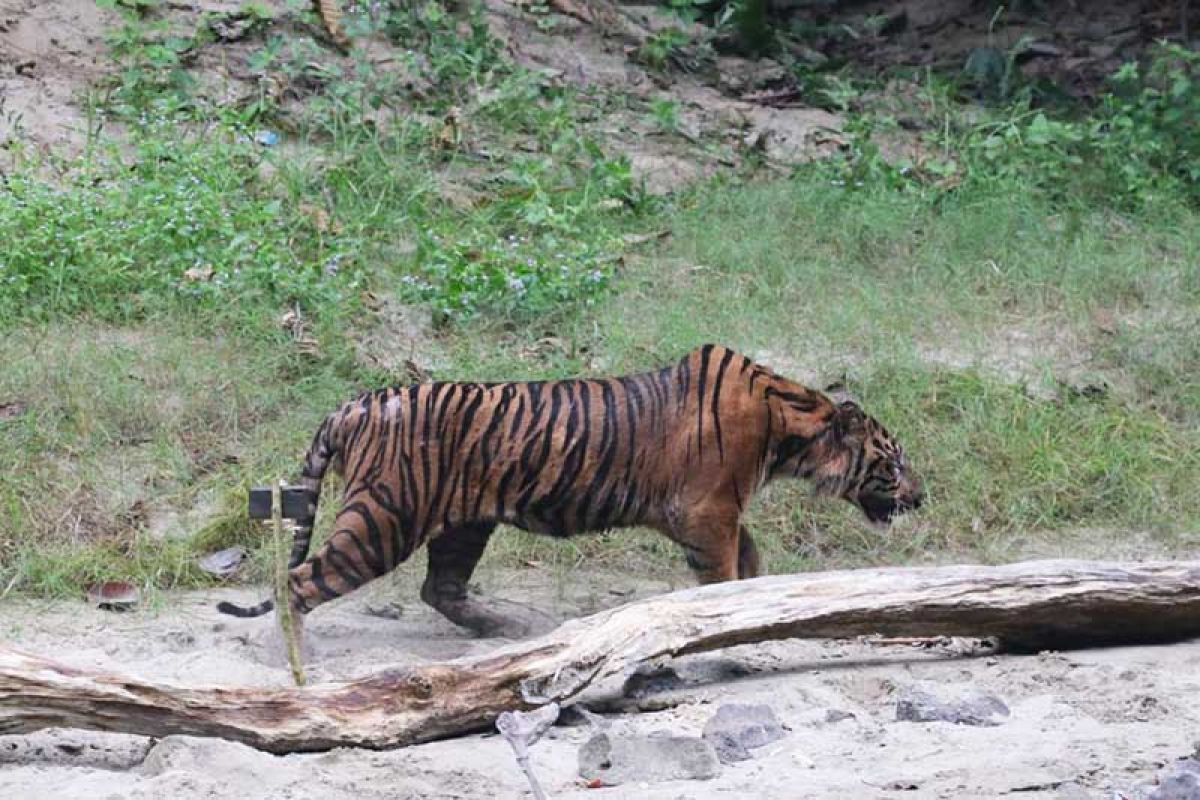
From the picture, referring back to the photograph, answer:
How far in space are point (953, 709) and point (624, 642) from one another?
0.91 m

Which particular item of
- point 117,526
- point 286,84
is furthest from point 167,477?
point 286,84

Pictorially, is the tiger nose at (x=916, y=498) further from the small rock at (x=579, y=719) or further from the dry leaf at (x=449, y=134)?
the dry leaf at (x=449, y=134)

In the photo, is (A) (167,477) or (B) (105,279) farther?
(B) (105,279)

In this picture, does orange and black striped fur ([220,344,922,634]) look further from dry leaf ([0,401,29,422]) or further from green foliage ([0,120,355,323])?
green foliage ([0,120,355,323])

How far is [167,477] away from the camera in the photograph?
718 cm

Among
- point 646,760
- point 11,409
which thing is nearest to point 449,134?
point 11,409

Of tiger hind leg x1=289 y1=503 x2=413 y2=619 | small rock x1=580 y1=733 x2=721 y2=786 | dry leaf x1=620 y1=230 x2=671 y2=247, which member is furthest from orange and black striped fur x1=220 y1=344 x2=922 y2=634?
dry leaf x1=620 y1=230 x2=671 y2=247

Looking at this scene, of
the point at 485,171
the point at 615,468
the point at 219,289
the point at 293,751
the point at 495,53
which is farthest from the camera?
the point at 495,53

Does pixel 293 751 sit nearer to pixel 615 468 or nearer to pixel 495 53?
pixel 615 468

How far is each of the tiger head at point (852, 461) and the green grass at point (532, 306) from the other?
0.43 m

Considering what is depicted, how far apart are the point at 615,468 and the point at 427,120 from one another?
424cm

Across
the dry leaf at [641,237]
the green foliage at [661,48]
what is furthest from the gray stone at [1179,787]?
the green foliage at [661,48]

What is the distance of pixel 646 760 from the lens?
4.69m

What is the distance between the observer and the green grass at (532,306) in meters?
7.22
